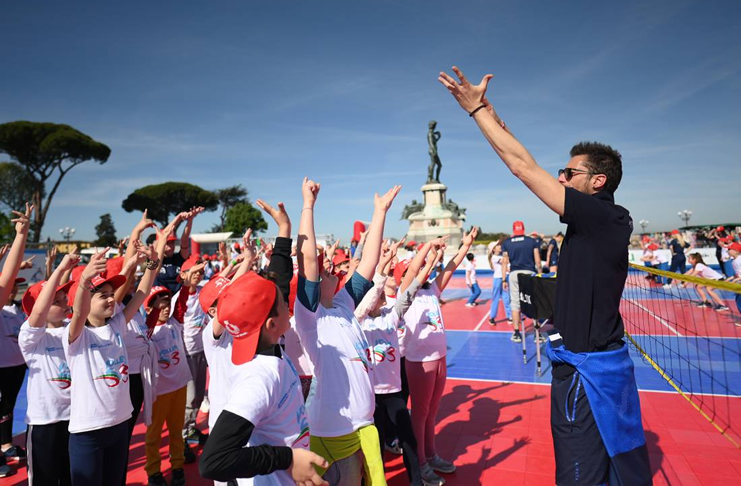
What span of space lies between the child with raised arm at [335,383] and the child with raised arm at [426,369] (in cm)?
143

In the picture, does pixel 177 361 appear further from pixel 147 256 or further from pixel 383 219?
pixel 383 219

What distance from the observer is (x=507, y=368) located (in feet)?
24.9

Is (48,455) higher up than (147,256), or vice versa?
(147,256)

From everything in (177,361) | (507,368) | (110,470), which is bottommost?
(507,368)

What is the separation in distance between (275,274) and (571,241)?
65.9 inches

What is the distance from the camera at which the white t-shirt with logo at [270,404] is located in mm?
1729

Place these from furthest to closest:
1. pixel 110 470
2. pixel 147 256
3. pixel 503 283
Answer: pixel 503 283 < pixel 147 256 < pixel 110 470

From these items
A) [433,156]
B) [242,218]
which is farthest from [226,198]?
[433,156]

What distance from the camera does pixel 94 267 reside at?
2852 mm

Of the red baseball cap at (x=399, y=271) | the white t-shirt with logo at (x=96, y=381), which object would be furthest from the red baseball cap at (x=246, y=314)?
the red baseball cap at (x=399, y=271)

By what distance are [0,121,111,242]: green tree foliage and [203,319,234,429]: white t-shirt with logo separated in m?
48.0

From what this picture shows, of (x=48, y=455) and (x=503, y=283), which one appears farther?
(x=503, y=283)

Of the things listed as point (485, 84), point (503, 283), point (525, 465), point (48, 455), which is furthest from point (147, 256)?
point (503, 283)

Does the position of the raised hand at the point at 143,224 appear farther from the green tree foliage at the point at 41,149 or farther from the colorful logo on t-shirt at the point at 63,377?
the green tree foliage at the point at 41,149
